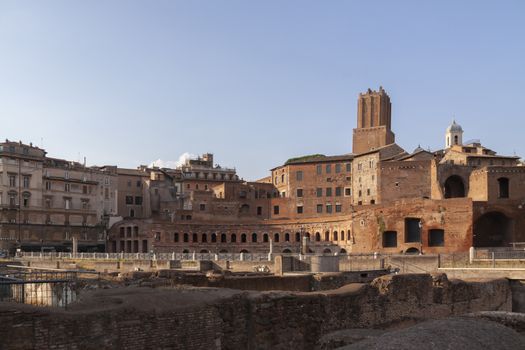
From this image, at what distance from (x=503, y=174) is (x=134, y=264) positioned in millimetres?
33381

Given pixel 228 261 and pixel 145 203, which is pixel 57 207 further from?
pixel 228 261

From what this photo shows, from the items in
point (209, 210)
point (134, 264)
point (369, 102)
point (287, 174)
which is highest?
point (369, 102)

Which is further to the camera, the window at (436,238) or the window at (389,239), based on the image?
the window at (389,239)

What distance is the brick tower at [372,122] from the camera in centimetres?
8788

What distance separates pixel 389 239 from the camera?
52.9 metres

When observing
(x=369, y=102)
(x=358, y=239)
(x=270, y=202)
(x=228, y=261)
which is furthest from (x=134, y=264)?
(x=369, y=102)

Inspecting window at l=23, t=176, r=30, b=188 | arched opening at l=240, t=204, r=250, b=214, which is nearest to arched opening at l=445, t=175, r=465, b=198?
arched opening at l=240, t=204, r=250, b=214

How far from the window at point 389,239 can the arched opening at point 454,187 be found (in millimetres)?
11486

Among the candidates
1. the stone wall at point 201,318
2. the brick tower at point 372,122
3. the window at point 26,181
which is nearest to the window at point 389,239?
the stone wall at point 201,318

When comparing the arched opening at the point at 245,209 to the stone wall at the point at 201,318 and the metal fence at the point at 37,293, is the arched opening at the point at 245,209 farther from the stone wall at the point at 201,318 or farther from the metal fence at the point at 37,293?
the metal fence at the point at 37,293

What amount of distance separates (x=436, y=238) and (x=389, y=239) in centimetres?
467

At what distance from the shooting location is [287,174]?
3059 inches

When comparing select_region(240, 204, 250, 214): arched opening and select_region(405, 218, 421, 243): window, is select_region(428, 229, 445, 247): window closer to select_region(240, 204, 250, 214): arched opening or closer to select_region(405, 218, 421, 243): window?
select_region(405, 218, 421, 243): window

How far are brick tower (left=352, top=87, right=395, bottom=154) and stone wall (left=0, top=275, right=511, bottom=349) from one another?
70862 mm
